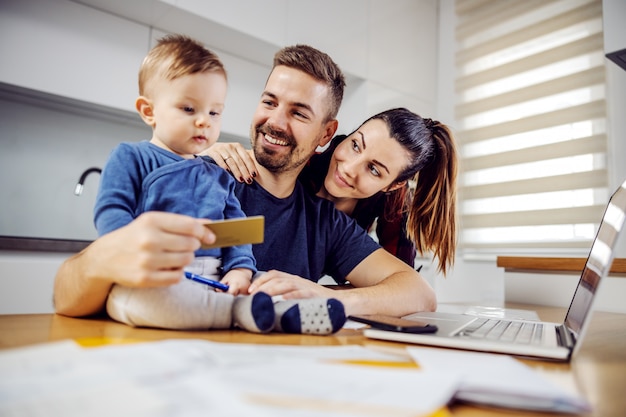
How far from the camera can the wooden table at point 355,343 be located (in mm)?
401

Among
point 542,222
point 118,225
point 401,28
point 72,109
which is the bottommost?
point 118,225

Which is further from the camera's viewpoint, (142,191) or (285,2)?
(285,2)

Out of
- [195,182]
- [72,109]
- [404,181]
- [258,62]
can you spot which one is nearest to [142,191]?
[195,182]

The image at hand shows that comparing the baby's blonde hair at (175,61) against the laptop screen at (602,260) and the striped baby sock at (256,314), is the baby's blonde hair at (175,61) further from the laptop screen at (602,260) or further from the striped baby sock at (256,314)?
the laptop screen at (602,260)

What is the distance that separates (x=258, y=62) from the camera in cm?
262

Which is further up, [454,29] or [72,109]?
[454,29]

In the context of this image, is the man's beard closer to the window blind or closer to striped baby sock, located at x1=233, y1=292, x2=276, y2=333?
striped baby sock, located at x1=233, y1=292, x2=276, y2=333

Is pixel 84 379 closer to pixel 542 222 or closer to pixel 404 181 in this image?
pixel 404 181

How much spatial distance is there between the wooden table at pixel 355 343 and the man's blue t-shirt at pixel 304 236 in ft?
1.87

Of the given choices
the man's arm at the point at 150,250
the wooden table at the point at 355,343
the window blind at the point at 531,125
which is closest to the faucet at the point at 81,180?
the wooden table at the point at 355,343

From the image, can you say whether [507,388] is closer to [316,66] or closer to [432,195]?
[316,66]

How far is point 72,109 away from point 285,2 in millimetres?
1232

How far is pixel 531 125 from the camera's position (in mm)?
2699

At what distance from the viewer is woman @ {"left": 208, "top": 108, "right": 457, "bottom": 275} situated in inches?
55.6
